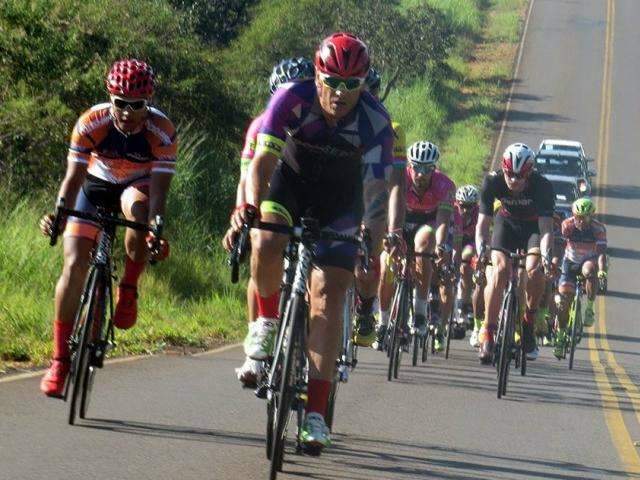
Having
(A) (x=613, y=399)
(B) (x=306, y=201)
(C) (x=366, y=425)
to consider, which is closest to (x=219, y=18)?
(A) (x=613, y=399)

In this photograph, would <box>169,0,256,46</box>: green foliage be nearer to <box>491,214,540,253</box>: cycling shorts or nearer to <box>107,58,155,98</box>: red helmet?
<box>491,214,540,253</box>: cycling shorts

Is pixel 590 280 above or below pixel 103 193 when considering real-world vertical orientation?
above

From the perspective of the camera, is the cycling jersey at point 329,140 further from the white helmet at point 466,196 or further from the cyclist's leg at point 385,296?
the white helmet at point 466,196

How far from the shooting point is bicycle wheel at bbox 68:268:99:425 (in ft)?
28.2

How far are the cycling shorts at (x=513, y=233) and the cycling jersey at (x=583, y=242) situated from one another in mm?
8071

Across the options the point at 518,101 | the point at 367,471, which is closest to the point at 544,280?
the point at 367,471

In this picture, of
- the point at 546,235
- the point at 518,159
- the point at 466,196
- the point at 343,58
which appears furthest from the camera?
the point at 466,196

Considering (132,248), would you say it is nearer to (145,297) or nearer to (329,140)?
(329,140)

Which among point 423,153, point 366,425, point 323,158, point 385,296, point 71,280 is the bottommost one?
point 366,425

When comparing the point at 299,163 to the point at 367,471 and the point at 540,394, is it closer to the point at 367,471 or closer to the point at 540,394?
the point at 367,471

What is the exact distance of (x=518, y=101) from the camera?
209 feet

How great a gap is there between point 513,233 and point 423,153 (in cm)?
139

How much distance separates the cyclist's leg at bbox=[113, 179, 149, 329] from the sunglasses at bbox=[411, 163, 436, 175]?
6.41 m

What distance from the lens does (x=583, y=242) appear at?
22.7 m
